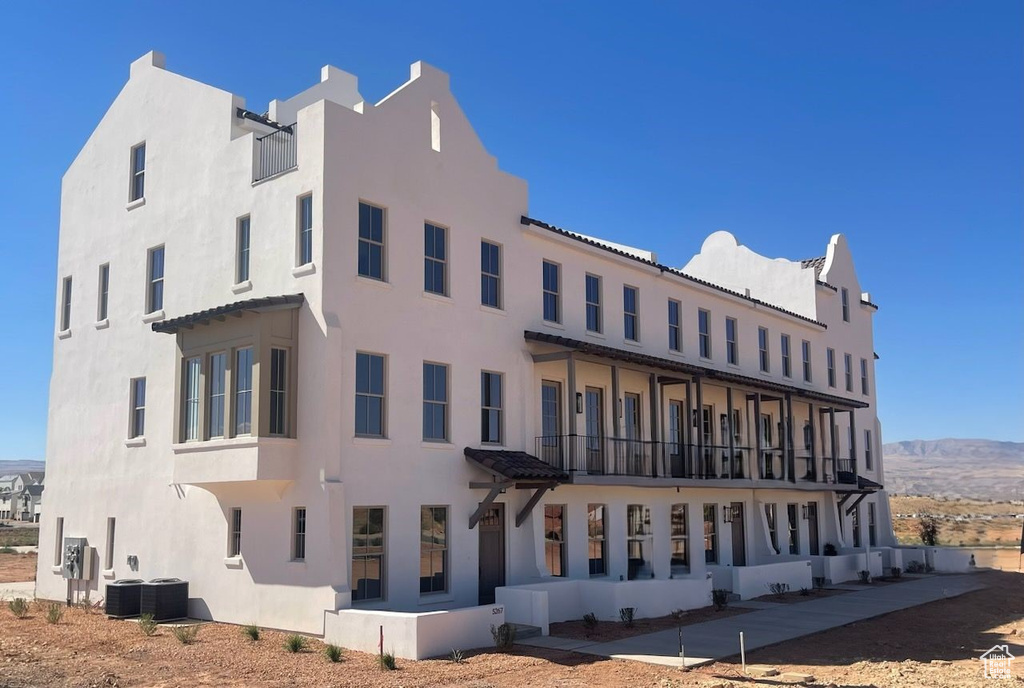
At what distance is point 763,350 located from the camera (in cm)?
3300

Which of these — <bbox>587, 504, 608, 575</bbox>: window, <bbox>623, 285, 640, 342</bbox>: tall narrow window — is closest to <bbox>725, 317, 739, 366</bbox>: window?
<bbox>623, 285, 640, 342</bbox>: tall narrow window

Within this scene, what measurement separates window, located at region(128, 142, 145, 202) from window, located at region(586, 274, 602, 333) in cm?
1217

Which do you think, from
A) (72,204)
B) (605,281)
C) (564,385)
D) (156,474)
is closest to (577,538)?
(564,385)

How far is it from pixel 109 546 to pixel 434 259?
37.1 ft

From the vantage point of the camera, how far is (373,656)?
15641 mm

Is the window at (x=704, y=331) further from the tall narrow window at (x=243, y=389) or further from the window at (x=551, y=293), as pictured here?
the tall narrow window at (x=243, y=389)

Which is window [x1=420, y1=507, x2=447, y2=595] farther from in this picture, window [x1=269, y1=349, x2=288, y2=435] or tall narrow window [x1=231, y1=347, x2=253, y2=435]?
tall narrow window [x1=231, y1=347, x2=253, y2=435]

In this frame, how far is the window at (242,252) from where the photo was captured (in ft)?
66.2

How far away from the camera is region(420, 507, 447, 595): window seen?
62.7 ft

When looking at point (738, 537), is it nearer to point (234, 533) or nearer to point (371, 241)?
point (234, 533)

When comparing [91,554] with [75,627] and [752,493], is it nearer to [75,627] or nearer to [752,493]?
[75,627]

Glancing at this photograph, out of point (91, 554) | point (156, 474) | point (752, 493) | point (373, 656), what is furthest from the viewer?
point (752, 493)

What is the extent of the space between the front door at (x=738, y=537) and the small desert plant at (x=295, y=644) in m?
17.4

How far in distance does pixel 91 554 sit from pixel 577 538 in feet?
40.8
